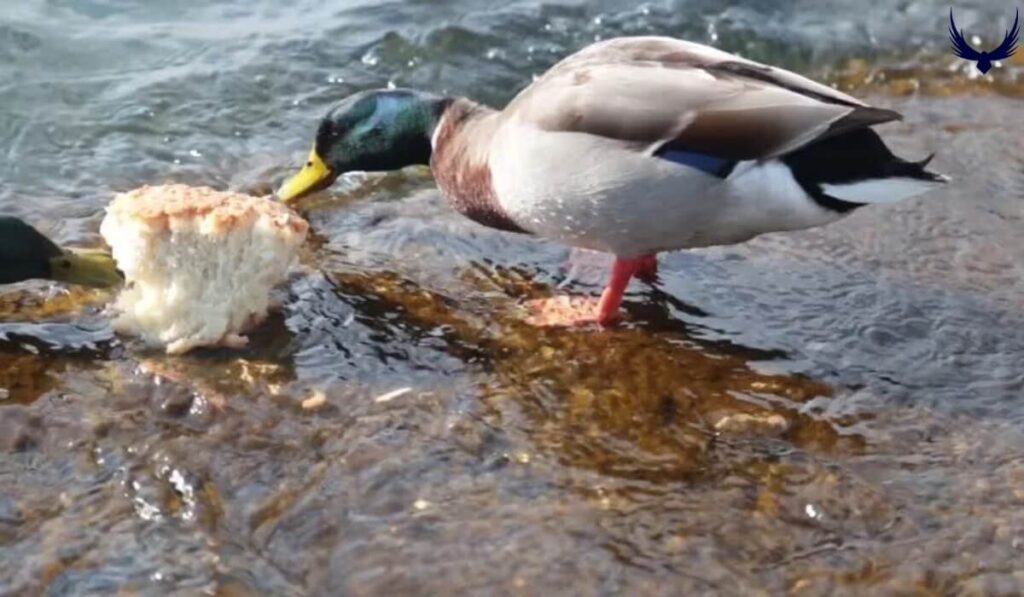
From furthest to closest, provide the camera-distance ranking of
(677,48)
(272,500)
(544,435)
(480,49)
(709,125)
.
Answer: (480,49), (677,48), (709,125), (544,435), (272,500)

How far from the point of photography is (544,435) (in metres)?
3.54

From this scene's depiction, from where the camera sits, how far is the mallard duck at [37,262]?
395 cm

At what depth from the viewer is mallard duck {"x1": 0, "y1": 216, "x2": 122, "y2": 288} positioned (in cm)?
395

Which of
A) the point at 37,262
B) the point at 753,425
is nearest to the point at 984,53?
the point at 753,425

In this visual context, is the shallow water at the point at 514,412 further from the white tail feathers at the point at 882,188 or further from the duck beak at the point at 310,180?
the white tail feathers at the point at 882,188

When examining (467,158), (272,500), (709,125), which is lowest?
(272,500)

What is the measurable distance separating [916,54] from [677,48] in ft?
12.2

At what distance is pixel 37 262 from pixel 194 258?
1.62 feet

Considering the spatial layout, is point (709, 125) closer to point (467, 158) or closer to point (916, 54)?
point (467, 158)

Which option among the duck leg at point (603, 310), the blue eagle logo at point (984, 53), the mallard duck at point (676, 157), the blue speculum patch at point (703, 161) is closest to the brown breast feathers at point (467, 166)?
the mallard duck at point (676, 157)

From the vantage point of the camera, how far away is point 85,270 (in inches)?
160

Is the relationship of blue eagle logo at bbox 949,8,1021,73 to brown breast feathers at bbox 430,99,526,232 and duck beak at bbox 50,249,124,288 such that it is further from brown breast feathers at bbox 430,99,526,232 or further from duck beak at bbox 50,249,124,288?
duck beak at bbox 50,249,124,288

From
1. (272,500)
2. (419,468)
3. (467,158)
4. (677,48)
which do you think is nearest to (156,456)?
(272,500)

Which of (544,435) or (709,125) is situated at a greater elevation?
(709,125)
